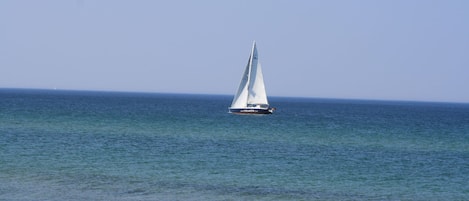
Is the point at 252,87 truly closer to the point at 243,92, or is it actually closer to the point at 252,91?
the point at 252,91

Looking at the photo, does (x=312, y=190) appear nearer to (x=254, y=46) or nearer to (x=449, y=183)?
(x=449, y=183)

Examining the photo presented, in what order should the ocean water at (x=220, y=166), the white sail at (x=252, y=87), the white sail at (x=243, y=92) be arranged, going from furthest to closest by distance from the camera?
the white sail at (x=243, y=92) → the white sail at (x=252, y=87) → the ocean water at (x=220, y=166)

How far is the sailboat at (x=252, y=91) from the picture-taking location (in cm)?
9300

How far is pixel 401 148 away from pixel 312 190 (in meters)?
26.4

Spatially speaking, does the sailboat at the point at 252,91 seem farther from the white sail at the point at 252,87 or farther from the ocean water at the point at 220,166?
the ocean water at the point at 220,166

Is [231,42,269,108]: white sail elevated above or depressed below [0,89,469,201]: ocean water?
above

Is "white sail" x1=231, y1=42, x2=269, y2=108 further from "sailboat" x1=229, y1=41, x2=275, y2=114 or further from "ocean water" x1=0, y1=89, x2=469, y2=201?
"ocean water" x1=0, y1=89, x2=469, y2=201

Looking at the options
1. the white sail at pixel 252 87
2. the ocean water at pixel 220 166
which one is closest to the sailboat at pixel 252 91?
the white sail at pixel 252 87

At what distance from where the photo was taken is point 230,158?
44812 millimetres

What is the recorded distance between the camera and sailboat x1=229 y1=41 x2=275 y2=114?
93000mm

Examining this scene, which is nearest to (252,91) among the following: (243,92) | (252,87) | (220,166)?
(252,87)

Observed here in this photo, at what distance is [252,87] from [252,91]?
726 millimetres

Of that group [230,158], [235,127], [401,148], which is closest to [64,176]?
[230,158]

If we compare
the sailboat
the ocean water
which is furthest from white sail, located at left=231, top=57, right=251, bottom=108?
the ocean water
